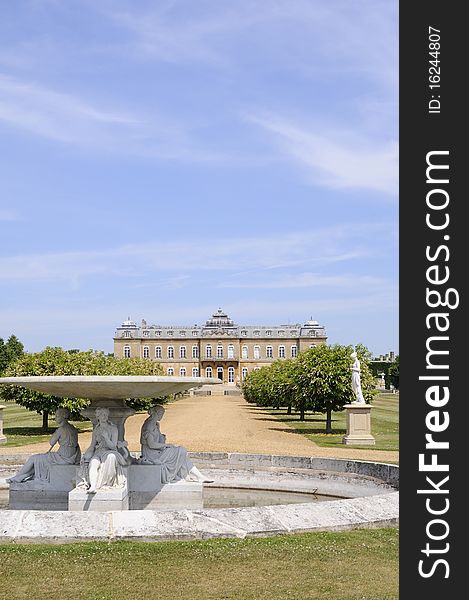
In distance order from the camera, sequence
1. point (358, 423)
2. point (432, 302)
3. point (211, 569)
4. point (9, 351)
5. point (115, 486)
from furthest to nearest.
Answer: point (9, 351)
point (358, 423)
point (115, 486)
point (211, 569)
point (432, 302)

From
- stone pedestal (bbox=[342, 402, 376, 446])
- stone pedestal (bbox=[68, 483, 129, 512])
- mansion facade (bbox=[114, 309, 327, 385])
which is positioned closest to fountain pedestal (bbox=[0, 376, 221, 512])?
stone pedestal (bbox=[68, 483, 129, 512])

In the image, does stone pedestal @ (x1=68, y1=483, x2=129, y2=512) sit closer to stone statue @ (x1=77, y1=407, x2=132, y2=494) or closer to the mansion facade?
stone statue @ (x1=77, y1=407, x2=132, y2=494)

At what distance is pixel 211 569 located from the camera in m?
7.30

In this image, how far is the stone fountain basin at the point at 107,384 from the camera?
31.8 feet

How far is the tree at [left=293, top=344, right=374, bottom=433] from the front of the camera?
28156 mm

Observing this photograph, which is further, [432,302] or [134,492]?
[134,492]

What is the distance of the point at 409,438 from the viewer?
19.1 ft

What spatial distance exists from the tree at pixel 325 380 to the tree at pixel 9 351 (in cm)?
3744

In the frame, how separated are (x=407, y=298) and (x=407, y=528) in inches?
64.5

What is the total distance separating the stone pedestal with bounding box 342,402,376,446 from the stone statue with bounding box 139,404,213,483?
498 inches

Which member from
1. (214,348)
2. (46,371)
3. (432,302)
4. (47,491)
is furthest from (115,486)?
(214,348)

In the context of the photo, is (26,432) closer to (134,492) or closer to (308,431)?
(308,431)

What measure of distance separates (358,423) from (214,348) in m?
89.6

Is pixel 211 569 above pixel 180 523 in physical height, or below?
below
